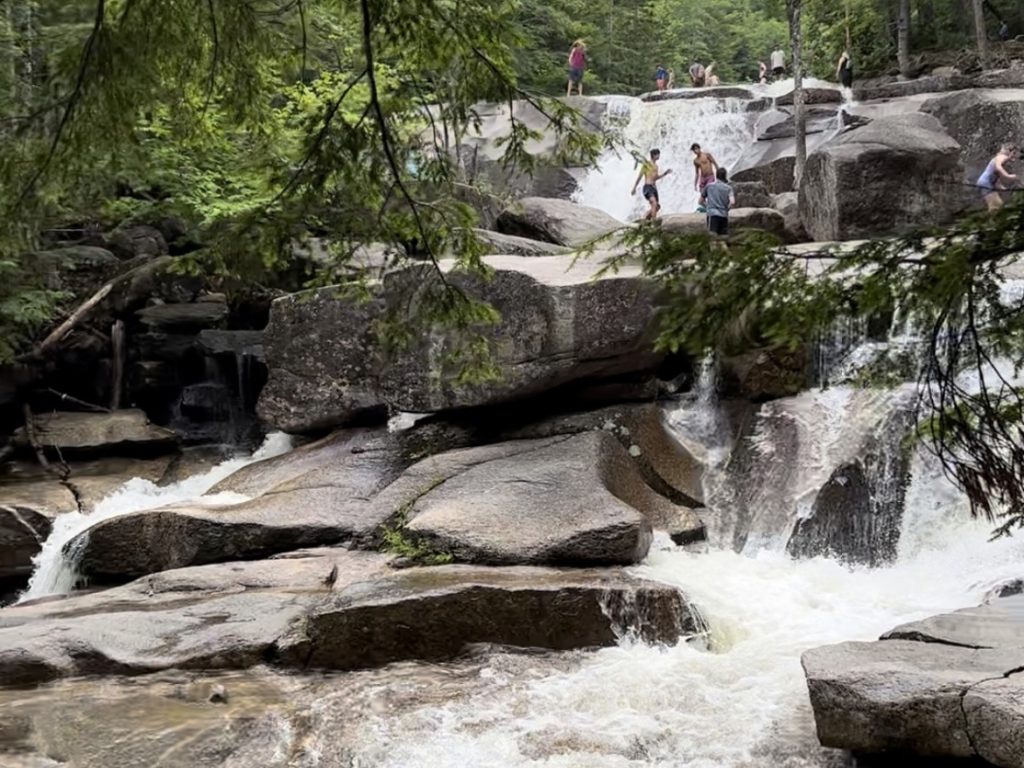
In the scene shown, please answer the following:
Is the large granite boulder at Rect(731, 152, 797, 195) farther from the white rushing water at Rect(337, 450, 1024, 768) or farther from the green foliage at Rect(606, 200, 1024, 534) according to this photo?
the green foliage at Rect(606, 200, 1024, 534)

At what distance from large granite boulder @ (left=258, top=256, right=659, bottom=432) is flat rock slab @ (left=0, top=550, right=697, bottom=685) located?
3.52 metres

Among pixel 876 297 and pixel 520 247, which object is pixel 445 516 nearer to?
pixel 876 297

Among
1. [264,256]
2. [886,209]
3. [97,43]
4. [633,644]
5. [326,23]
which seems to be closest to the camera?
[97,43]

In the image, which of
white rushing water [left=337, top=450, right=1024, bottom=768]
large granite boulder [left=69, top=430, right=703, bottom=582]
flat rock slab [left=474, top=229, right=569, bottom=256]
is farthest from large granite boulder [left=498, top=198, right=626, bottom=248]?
white rushing water [left=337, top=450, right=1024, bottom=768]

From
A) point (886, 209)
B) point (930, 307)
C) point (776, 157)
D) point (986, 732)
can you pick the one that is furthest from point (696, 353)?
point (776, 157)

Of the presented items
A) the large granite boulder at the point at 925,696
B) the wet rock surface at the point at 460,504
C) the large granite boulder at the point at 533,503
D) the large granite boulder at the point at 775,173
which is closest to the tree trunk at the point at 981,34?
the large granite boulder at the point at 775,173

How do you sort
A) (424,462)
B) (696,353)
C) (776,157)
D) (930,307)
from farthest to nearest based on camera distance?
(776,157)
(424,462)
(696,353)
(930,307)

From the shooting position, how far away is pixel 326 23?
12.9 meters

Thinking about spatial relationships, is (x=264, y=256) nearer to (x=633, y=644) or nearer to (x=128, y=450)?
(x=633, y=644)

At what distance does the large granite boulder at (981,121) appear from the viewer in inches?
746

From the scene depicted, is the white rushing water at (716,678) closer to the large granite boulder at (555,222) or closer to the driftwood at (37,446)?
the large granite boulder at (555,222)

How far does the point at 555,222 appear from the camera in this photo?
60.3 feet

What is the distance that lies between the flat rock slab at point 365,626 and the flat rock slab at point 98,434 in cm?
750

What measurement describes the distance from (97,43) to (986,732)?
225 inches
